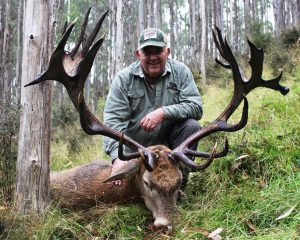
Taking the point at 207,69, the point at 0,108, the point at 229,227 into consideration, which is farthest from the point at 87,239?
the point at 207,69

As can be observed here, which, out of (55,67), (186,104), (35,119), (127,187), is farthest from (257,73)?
(35,119)

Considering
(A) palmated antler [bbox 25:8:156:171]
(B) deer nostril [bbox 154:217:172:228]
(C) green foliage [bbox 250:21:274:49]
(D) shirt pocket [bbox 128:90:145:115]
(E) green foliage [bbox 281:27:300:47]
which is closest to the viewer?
(B) deer nostril [bbox 154:217:172:228]

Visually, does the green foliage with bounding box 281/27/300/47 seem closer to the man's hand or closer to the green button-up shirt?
the green button-up shirt

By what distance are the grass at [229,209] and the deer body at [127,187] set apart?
0.13m

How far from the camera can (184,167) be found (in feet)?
16.5

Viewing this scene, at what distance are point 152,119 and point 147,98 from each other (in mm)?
620

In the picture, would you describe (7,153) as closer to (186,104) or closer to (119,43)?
(186,104)

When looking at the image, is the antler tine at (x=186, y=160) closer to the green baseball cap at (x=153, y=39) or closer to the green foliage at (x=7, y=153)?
the green baseball cap at (x=153, y=39)

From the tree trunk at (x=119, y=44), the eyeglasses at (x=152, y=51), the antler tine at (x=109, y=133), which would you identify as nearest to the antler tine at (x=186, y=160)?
the antler tine at (x=109, y=133)

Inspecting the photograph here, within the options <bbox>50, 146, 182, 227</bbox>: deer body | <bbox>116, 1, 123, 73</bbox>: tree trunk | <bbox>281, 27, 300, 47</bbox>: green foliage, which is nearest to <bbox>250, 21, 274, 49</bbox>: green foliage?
<bbox>281, 27, 300, 47</bbox>: green foliage

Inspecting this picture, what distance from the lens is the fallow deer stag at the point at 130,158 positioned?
4.53 m

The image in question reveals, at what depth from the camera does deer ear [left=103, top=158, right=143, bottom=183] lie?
4.84 m

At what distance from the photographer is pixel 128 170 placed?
4875mm

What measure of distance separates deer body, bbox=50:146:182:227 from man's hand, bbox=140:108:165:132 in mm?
367
